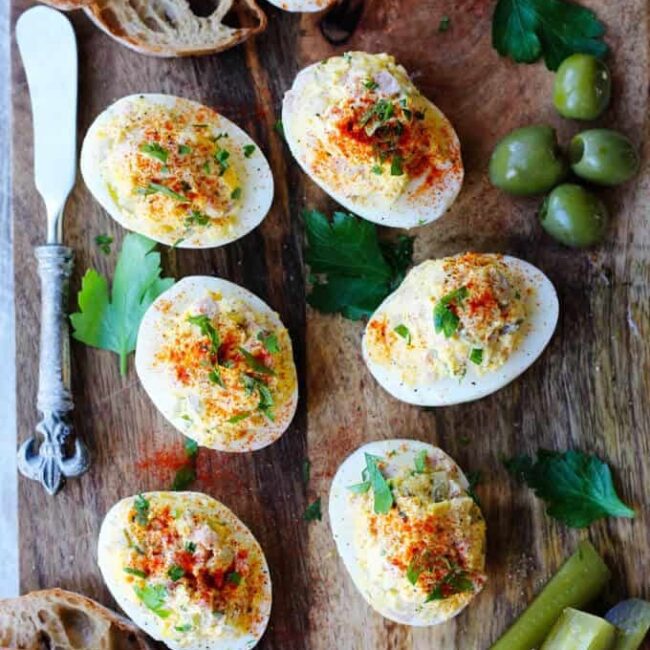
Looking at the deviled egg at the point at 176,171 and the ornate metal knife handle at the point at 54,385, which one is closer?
the deviled egg at the point at 176,171

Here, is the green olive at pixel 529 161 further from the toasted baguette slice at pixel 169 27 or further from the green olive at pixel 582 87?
the toasted baguette slice at pixel 169 27

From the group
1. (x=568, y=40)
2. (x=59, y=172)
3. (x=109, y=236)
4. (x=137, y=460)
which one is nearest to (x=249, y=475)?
(x=137, y=460)

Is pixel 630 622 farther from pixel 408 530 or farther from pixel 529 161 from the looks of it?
pixel 529 161

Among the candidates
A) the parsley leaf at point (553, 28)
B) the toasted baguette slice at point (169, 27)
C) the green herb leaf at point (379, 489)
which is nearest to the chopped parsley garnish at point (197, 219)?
the toasted baguette slice at point (169, 27)

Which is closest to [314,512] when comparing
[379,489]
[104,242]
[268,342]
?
[379,489]

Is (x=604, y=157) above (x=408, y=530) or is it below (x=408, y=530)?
above

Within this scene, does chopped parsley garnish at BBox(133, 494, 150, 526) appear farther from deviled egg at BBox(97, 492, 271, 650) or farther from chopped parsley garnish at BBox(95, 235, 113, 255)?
chopped parsley garnish at BBox(95, 235, 113, 255)
